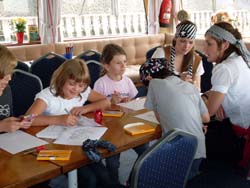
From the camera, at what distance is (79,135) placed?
6.28ft

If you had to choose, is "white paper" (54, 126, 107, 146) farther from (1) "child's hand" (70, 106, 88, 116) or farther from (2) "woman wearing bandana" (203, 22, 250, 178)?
(2) "woman wearing bandana" (203, 22, 250, 178)

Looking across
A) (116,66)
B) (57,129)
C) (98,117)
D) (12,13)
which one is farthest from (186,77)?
(12,13)

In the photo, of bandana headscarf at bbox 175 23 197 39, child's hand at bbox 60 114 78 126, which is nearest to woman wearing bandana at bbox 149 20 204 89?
bandana headscarf at bbox 175 23 197 39

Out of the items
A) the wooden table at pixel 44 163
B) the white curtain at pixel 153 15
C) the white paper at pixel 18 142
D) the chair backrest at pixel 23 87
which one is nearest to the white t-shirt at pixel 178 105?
the wooden table at pixel 44 163

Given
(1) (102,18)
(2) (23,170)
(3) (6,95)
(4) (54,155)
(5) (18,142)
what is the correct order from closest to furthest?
(2) (23,170) < (4) (54,155) < (5) (18,142) < (3) (6,95) < (1) (102,18)

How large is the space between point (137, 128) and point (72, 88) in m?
0.50

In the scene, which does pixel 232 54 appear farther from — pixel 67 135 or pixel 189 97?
pixel 67 135

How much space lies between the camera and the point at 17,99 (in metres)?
2.84

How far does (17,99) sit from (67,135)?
A: 1.09m

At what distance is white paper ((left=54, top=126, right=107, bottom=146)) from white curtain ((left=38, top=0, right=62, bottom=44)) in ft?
12.4

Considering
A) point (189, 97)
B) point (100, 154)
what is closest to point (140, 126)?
point (189, 97)

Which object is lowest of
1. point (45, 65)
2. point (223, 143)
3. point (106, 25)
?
point (223, 143)

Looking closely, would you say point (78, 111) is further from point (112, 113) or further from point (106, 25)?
point (106, 25)

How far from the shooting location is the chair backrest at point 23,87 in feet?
9.11
